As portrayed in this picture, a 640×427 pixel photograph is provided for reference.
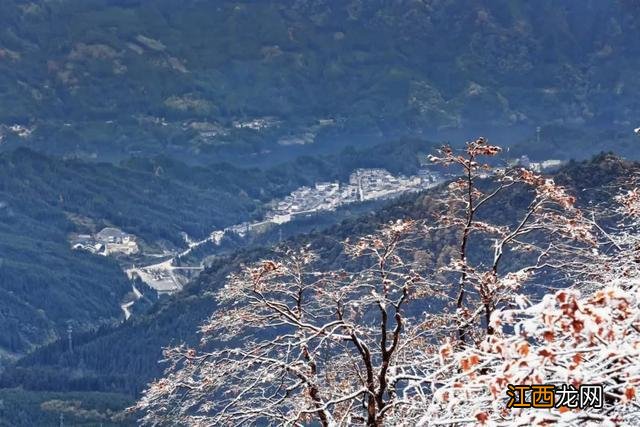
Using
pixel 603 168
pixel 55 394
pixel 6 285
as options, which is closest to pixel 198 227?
pixel 6 285

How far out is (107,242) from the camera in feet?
579

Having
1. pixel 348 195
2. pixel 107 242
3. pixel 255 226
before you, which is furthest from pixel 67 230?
pixel 348 195

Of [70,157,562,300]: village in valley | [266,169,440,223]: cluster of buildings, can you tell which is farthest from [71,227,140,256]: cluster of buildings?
[266,169,440,223]: cluster of buildings

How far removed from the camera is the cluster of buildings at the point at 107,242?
563 feet

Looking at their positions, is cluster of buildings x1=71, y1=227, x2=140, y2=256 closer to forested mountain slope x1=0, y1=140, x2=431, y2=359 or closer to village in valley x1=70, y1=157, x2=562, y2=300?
village in valley x1=70, y1=157, x2=562, y2=300

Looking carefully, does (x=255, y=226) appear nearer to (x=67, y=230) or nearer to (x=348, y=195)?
(x=348, y=195)

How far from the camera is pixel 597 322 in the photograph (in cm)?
913

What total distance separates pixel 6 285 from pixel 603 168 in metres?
93.9

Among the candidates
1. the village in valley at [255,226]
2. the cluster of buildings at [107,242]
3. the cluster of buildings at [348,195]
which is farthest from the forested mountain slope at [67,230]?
the cluster of buildings at [348,195]

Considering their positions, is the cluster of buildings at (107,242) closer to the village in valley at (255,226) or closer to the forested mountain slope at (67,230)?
the village in valley at (255,226)

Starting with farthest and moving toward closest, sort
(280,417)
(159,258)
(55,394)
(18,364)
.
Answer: (159,258)
(18,364)
(55,394)
(280,417)

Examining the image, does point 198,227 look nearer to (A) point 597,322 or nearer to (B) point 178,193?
(B) point 178,193

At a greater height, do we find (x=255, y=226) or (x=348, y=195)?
(x=348, y=195)

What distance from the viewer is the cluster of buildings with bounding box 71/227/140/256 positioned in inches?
6752
